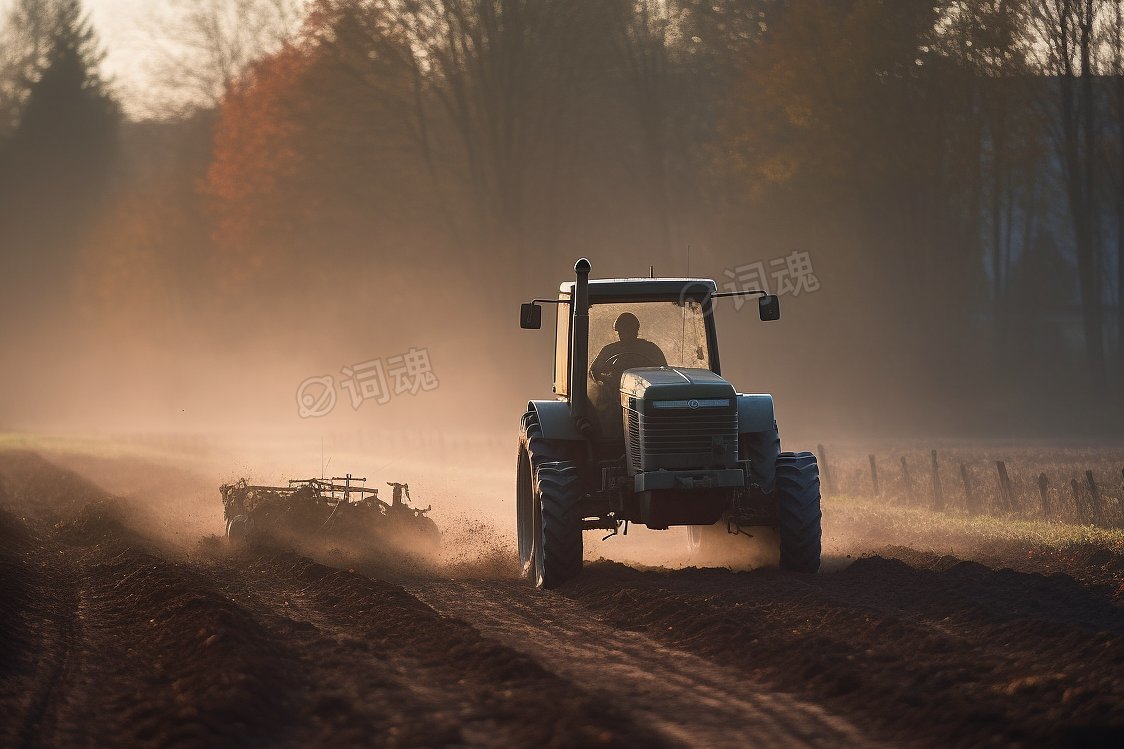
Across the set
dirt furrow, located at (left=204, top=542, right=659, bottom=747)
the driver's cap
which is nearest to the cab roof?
the driver's cap

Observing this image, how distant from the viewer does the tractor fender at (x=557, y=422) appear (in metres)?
14.1

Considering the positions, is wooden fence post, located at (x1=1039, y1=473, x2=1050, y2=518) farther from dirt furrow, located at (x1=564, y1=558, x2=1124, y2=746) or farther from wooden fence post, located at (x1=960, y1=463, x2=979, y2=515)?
dirt furrow, located at (x1=564, y1=558, x2=1124, y2=746)

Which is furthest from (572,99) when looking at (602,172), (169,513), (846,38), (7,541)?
(7,541)

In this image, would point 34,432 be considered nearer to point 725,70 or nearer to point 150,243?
point 150,243

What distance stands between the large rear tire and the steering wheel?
1.67 metres

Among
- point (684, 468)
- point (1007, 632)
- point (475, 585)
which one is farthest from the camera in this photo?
point (475, 585)

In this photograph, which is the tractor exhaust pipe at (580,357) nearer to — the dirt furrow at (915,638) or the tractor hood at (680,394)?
the tractor hood at (680,394)

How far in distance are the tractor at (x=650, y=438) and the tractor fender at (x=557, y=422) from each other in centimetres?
1

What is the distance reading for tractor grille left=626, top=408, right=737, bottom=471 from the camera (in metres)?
13.1

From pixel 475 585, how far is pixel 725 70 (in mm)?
34859

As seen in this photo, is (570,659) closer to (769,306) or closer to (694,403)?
(694,403)

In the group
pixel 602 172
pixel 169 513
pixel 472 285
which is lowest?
pixel 169 513

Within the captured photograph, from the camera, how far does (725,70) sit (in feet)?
153

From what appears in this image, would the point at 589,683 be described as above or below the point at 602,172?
below
